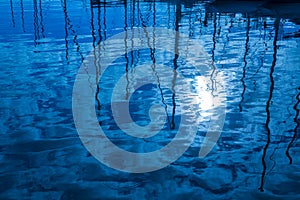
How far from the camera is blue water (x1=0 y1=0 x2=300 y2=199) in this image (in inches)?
236

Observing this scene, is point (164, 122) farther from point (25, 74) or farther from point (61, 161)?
point (25, 74)

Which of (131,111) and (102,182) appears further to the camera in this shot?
(131,111)

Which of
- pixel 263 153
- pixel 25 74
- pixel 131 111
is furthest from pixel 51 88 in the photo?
pixel 263 153

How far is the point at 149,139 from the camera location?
25.7 ft

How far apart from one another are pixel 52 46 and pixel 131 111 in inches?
415

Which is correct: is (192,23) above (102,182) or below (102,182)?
above

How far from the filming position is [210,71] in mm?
13391

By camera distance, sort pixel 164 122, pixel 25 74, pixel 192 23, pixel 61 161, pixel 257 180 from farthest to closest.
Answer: pixel 192 23 < pixel 25 74 < pixel 164 122 < pixel 61 161 < pixel 257 180

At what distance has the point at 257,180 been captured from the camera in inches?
242

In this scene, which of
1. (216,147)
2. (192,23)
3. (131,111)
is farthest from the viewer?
(192,23)

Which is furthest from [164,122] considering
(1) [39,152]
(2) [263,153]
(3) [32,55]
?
(3) [32,55]

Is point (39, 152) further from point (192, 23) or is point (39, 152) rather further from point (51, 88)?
point (192, 23)

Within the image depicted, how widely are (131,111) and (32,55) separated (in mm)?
8861

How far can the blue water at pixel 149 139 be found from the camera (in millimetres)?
5984
